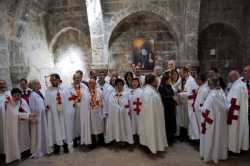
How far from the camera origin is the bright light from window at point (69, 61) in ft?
29.9

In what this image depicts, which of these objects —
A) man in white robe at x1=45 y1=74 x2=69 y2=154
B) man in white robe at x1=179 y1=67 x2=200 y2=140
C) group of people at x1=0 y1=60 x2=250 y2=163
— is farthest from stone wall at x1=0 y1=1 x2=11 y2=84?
man in white robe at x1=179 y1=67 x2=200 y2=140

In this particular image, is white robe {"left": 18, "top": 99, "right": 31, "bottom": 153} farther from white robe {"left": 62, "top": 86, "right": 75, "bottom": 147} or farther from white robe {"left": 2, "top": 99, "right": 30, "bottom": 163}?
white robe {"left": 62, "top": 86, "right": 75, "bottom": 147}

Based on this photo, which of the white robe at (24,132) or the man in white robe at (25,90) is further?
the man in white robe at (25,90)

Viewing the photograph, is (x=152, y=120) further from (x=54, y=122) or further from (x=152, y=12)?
(x=152, y=12)

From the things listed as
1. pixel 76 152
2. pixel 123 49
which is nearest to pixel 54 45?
pixel 123 49

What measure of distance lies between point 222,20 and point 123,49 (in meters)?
3.96

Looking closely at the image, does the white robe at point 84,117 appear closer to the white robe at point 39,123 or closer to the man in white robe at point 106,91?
the man in white robe at point 106,91

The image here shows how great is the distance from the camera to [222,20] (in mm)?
8148

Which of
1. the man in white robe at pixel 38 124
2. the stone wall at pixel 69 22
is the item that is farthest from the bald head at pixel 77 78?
the stone wall at pixel 69 22

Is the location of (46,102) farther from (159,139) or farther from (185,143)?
(185,143)

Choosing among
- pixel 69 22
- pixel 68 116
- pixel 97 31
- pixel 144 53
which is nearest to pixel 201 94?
pixel 68 116

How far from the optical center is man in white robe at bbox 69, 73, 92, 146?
15.2ft

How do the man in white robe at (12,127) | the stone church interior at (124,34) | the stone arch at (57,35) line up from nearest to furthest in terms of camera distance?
1. the man in white robe at (12,127)
2. the stone church interior at (124,34)
3. the stone arch at (57,35)

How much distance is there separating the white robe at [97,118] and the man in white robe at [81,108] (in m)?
0.10
